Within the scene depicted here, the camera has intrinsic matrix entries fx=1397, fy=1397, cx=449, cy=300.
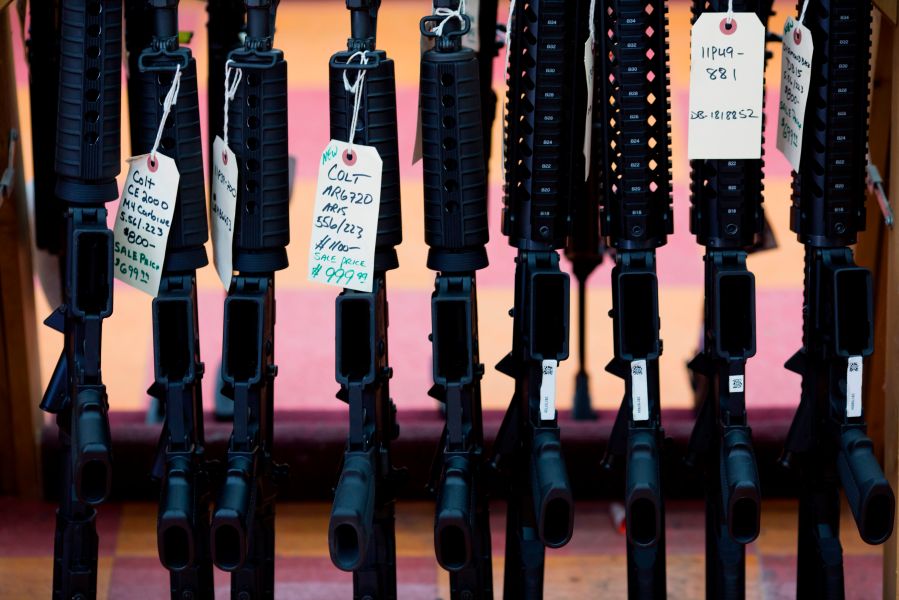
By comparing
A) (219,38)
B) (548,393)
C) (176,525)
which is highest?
(219,38)

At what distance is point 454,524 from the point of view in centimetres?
162

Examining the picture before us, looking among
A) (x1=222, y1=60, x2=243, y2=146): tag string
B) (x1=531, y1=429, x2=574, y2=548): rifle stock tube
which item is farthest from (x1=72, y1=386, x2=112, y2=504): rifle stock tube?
(x1=531, y1=429, x2=574, y2=548): rifle stock tube

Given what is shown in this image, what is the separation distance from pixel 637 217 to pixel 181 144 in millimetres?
574

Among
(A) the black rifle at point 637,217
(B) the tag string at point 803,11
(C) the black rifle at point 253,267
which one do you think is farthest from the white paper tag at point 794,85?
(C) the black rifle at point 253,267

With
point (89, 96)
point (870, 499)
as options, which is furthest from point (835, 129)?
point (89, 96)

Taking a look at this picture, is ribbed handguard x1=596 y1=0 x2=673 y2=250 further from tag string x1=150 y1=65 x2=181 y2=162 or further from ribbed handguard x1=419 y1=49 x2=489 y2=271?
tag string x1=150 y1=65 x2=181 y2=162

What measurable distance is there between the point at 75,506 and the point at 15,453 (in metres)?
0.80

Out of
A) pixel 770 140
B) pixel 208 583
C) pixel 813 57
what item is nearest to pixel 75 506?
pixel 208 583

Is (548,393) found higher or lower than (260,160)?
lower

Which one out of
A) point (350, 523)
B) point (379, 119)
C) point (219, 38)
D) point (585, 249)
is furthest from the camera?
point (585, 249)

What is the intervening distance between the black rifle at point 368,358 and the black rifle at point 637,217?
28 cm

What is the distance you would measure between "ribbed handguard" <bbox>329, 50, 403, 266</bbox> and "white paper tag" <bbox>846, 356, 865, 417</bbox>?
0.59 m

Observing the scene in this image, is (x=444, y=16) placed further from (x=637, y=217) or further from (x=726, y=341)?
(x=726, y=341)

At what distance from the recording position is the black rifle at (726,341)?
169cm
